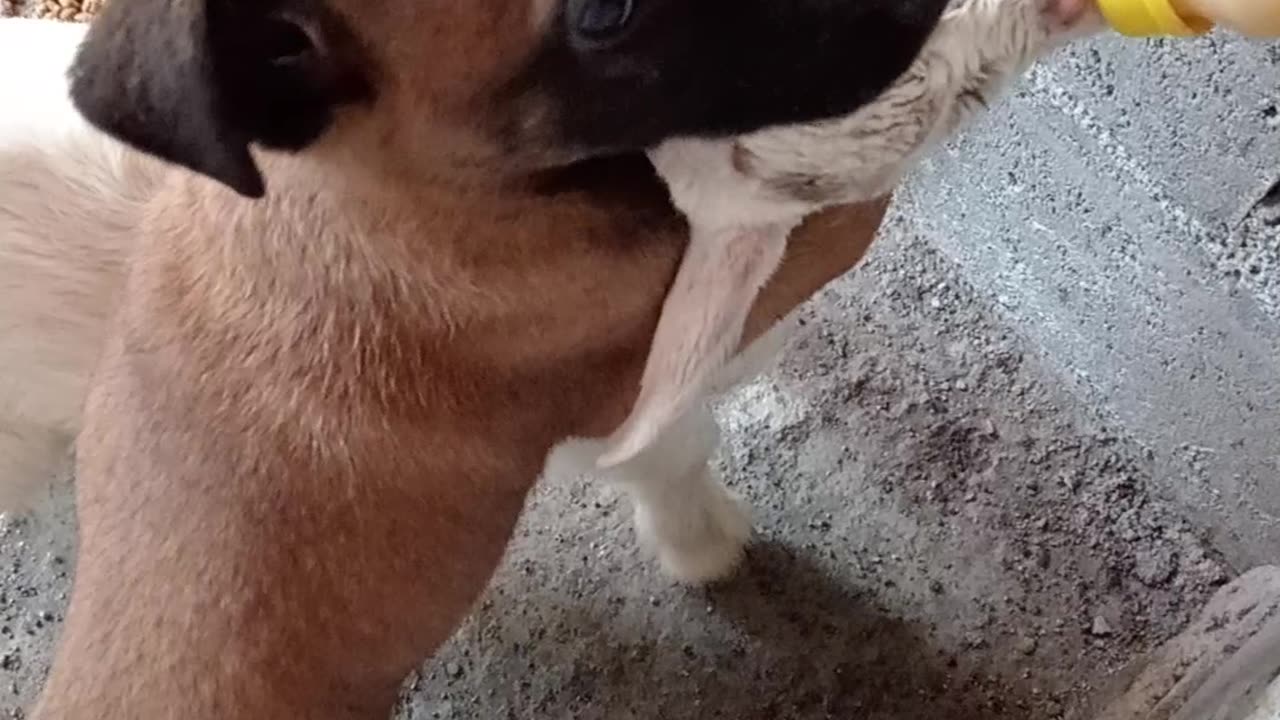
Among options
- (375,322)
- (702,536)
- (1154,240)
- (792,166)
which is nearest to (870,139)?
(792,166)

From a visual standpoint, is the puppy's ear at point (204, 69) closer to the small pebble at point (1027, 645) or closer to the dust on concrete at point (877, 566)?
the dust on concrete at point (877, 566)

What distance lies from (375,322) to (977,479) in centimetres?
76

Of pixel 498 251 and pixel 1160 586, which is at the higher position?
pixel 498 251

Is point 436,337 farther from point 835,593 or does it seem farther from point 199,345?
point 835,593

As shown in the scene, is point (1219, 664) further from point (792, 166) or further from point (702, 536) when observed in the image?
point (792, 166)

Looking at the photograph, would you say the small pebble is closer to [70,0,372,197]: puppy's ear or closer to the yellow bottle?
the yellow bottle

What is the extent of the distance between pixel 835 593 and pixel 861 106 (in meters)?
0.76

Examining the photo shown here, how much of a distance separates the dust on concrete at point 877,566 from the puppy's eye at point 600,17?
Result: 83 cm

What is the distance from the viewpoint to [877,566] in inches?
69.5

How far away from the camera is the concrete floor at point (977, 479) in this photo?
1589 millimetres

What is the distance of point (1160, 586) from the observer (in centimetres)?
168

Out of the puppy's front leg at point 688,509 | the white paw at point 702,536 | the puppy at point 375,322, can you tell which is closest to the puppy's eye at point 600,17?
the puppy at point 375,322

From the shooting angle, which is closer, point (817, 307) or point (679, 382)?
point (679, 382)

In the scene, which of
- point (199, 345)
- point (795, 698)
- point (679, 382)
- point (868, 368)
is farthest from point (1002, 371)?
point (199, 345)
